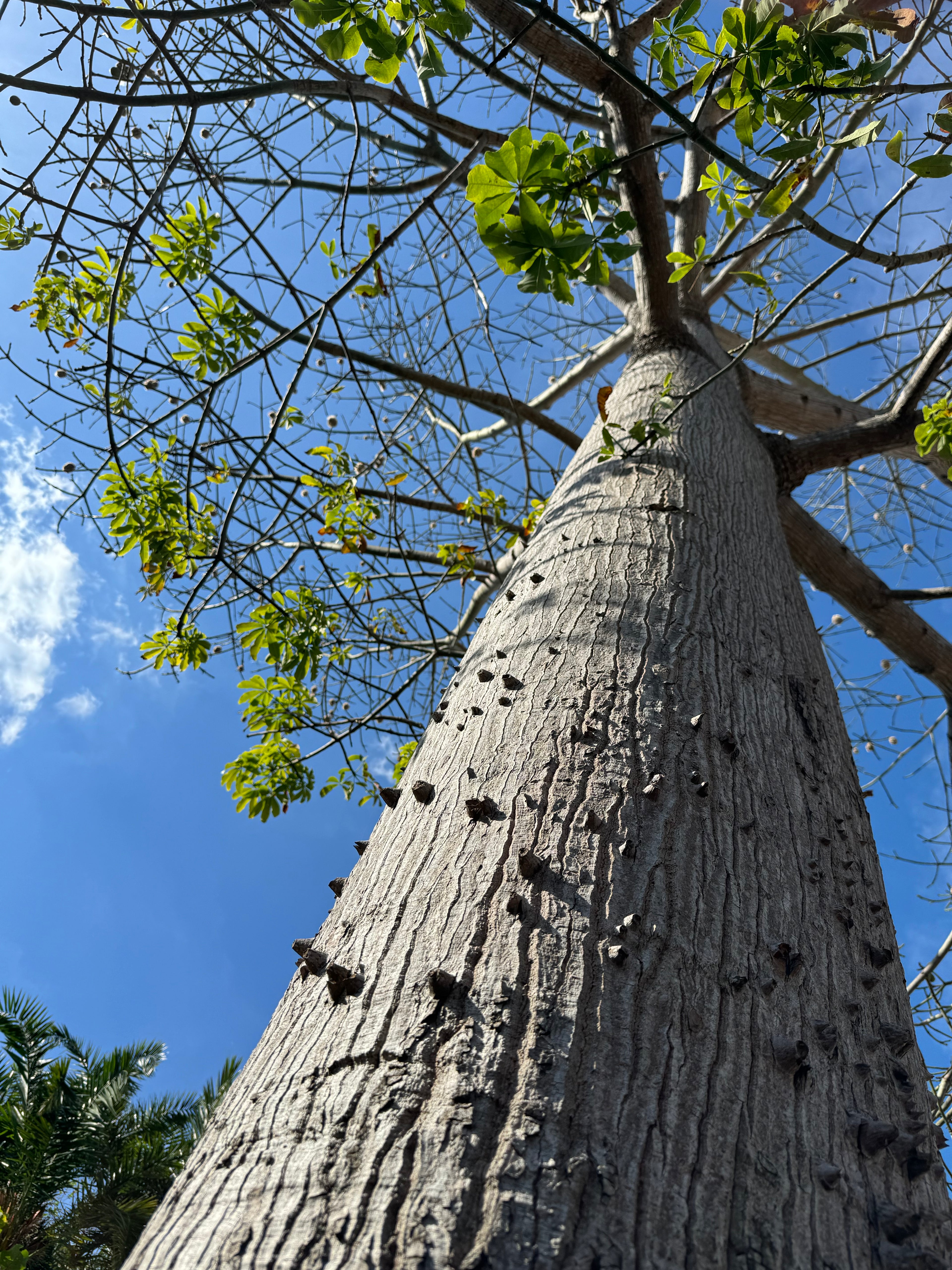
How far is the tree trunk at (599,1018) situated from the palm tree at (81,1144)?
8.86 metres

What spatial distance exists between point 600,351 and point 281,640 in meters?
2.75

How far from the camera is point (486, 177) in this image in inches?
52.9

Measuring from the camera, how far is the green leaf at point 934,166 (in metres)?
1.19

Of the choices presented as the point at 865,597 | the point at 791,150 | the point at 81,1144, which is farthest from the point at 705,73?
the point at 81,1144

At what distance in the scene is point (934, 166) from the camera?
120cm

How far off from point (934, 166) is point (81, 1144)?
12.2 meters

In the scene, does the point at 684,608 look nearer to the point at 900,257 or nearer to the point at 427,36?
the point at 900,257

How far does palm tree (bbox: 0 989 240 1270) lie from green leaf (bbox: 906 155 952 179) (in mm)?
9495

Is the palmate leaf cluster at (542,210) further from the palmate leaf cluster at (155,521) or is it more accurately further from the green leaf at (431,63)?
the palmate leaf cluster at (155,521)

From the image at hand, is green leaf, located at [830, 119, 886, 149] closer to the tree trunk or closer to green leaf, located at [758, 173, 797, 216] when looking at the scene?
green leaf, located at [758, 173, 797, 216]

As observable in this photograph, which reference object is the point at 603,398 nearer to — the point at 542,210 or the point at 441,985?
the point at 542,210

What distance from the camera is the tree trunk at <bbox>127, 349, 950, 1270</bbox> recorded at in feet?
2.22

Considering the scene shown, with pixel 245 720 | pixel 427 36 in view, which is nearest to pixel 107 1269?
pixel 245 720

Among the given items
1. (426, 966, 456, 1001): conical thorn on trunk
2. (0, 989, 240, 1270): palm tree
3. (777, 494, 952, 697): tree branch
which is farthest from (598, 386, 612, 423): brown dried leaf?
(0, 989, 240, 1270): palm tree
